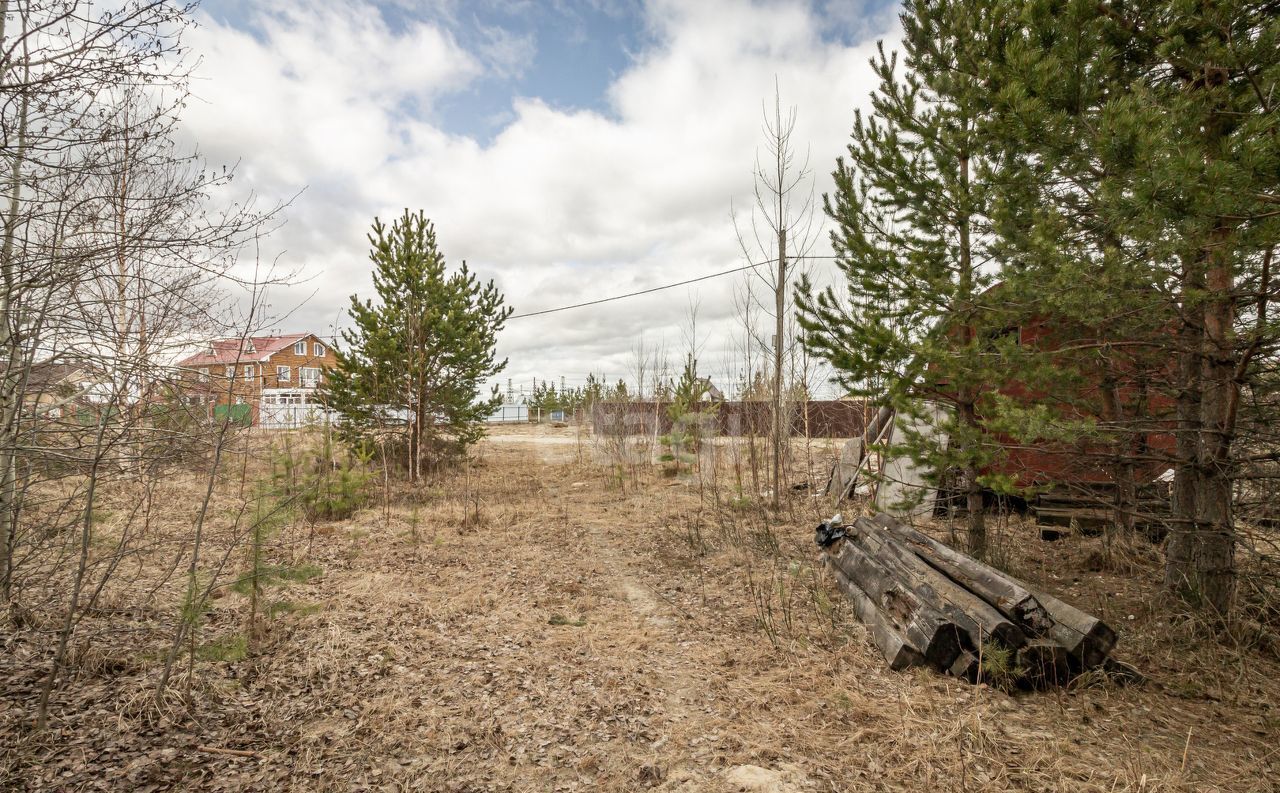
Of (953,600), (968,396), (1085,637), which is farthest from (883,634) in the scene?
(968,396)

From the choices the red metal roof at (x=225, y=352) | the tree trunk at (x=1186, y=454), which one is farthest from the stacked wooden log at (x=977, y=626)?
the red metal roof at (x=225, y=352)

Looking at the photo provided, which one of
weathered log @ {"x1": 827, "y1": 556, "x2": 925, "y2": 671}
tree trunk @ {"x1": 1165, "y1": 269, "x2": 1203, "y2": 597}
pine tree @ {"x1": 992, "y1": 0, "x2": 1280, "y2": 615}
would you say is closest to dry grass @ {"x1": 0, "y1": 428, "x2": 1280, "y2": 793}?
weathered log @ {"x1": 827, "y1": 556, "x2": 925, "y2": 671}

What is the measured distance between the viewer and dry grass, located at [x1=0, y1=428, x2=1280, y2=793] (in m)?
2.88

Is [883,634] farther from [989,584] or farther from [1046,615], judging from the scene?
[1046,615]

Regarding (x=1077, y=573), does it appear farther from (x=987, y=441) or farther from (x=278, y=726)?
(x=278, y=726)

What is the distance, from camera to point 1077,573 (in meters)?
5.83

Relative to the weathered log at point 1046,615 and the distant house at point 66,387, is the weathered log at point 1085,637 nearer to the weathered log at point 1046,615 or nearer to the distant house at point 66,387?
the weathered log at point 1046,615

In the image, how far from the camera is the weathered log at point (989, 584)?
12.3 ft

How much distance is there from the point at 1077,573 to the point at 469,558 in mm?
6695

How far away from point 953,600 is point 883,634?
1.85 ft

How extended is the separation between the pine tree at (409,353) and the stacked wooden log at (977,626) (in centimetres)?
891

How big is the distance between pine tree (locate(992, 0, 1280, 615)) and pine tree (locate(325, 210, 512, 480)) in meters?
9.71

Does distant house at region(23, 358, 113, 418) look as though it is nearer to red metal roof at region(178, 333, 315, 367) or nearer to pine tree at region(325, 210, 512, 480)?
red metal roof at region(178, 333, 315, 367)

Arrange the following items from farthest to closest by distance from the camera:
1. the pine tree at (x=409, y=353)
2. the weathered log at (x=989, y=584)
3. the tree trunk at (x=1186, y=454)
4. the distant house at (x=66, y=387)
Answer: the pine tree at (x=409, y=353), the tree trunk at (x=1186, y=454), the weathered log at (x=989, y=584), the distant house at (x=66, y=387)
